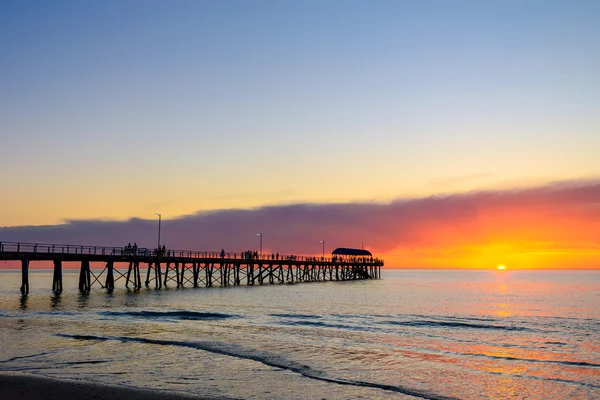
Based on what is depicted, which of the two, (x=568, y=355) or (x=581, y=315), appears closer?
(x=568, y=355)

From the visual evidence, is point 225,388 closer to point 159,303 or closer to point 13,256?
point 159,303

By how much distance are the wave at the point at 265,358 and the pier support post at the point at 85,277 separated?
3331 cm

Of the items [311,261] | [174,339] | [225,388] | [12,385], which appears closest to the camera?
[12,385]

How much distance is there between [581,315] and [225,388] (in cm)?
3791

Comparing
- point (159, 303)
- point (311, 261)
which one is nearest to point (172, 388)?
point (159, 303)

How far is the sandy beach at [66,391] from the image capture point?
1246 cm

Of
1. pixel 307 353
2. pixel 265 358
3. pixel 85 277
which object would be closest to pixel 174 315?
pixel 307 353

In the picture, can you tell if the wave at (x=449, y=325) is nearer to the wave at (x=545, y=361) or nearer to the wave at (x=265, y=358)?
the wave at (x=545, y=361)

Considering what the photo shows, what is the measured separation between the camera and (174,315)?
35.4 m

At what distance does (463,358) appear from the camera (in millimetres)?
20578

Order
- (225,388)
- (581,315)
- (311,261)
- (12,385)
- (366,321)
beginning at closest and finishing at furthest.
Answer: (12,385)
(225,388)
(366,321)
(581,315)
(311,261)

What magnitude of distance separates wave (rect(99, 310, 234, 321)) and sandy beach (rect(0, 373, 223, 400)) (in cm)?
1955

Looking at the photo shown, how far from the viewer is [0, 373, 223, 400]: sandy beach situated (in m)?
12.5

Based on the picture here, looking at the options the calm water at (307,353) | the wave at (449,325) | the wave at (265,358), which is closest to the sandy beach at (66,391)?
the calm water at (307,353)
